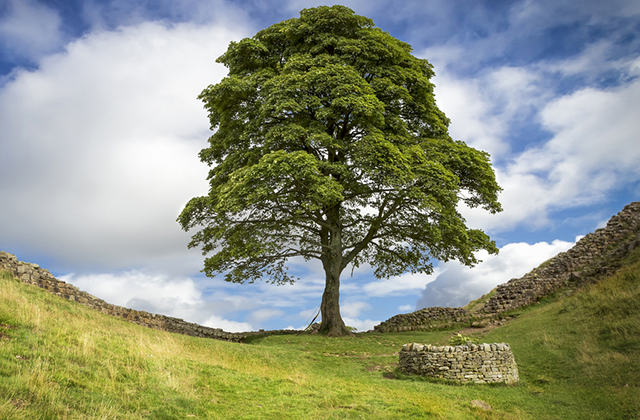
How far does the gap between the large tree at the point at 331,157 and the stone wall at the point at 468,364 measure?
6563 millimetres

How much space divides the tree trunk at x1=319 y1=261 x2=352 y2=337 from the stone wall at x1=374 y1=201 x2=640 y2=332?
6612 mm

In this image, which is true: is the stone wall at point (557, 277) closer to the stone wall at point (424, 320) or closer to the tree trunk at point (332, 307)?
the stone wall at point (424, 320)

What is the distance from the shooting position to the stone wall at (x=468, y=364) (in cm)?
1276

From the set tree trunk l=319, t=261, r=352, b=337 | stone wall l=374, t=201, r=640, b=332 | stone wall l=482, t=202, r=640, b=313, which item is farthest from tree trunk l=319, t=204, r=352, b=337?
stone wall l=482, t=202, r=640, b=313

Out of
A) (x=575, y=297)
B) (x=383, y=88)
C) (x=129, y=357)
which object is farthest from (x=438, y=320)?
(x=129, y=357)

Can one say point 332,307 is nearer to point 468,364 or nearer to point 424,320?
point 424,320

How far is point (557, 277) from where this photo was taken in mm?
25156

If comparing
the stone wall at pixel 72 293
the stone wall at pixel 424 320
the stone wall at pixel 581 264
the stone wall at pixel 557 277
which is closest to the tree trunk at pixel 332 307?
the stone wall at pixel 424 320

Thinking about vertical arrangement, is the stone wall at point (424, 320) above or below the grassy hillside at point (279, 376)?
above

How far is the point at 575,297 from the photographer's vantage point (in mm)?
19938

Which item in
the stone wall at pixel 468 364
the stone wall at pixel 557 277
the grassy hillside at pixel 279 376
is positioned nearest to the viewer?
the grassy hillside at pixel 279 376

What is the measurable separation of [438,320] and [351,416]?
18553 mm

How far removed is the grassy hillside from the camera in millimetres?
7305

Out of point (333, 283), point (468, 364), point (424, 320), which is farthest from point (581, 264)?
point (468, 364)
